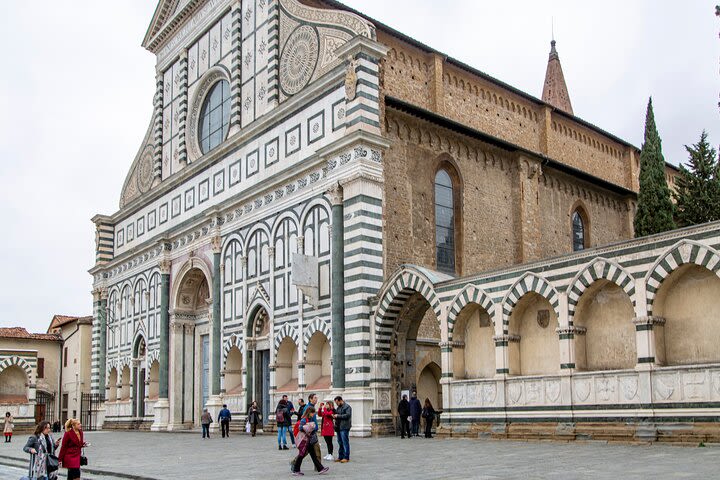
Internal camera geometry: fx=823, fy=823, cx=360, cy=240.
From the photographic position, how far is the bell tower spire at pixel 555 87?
5808cm

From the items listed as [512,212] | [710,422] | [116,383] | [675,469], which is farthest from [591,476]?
[116,383]

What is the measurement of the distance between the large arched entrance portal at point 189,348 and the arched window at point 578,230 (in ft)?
50.3

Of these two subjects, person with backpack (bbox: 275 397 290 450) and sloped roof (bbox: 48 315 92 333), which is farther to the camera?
sloped roof (bbox: 48 315 92 333)

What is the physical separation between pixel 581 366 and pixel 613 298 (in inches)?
69.8

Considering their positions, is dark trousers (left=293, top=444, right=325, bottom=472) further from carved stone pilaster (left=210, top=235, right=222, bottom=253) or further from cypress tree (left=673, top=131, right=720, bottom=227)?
cypress tree (left=673, top=131, right=720, bottom=227)

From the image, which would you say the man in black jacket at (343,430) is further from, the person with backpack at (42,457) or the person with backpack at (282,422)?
the person with backpack at (42,457)

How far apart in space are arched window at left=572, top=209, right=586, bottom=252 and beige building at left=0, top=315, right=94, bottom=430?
24.6 m

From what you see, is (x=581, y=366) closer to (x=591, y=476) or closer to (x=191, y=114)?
(x=591, y=476)

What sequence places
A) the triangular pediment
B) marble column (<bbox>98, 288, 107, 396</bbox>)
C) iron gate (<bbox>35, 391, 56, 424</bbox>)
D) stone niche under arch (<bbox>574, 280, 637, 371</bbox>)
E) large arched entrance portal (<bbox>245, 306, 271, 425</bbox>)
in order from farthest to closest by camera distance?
1. iron gate (<bbox>35, 391, 56, 424</bbox>)
2. marble column (<bbox>98, 288, 107, 396</bbox>)
3. the triangular pediment
4. large arched entrance portal (<bbox>245, 306, 271, 425</bbox>)
5. stone niche under arch (<bbox>574, 280, 637, 371</bbox>)

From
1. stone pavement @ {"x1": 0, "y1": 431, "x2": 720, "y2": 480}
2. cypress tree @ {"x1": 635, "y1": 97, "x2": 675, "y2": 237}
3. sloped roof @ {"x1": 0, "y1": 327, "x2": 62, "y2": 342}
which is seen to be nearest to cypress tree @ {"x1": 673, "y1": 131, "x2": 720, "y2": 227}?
cypress tree @ {"x1": 635, "y1": 97, "x2": 675, "y2": 237}

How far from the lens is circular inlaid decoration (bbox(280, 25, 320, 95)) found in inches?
1077

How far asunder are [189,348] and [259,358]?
6.99 metres

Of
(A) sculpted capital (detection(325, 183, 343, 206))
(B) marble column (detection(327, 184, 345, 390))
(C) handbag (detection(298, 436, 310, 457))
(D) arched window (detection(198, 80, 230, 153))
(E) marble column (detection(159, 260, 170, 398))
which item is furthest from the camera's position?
(E) marble column (detection(159, 260, 170, 398))

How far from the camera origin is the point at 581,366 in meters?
19.3
